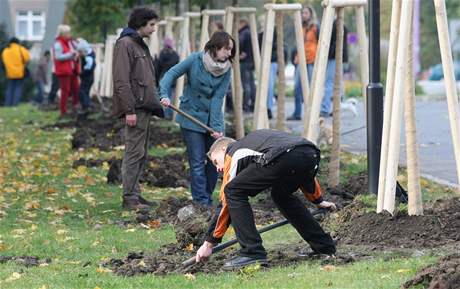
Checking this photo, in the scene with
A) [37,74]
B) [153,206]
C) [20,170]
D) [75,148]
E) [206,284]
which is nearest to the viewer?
[206,284]

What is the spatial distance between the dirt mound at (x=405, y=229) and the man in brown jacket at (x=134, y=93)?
142 inches

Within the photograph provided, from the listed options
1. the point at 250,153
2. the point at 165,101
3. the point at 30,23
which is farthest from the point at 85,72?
the point at 30,23

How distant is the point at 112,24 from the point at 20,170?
17.0 meters

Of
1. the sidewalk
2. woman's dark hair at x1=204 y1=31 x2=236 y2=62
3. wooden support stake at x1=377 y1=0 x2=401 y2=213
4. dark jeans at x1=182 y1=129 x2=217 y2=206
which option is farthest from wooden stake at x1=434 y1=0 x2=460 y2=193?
the sidewalk

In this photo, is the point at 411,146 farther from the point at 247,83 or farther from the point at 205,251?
the point at 247,83

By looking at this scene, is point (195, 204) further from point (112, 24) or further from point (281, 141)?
point (112, 24)

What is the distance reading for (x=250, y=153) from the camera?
26.7 feet

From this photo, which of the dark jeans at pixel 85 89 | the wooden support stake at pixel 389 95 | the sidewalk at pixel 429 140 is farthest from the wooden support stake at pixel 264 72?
the dark jeans at pixel 85 89

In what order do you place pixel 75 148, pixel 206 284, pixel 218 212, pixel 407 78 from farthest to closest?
1. pixel 75 148
2. pixel 407 78
3. pixel 218 212
4. pixel 206 284

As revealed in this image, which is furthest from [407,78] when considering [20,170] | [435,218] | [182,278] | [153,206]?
[20,170]

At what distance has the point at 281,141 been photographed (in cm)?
812

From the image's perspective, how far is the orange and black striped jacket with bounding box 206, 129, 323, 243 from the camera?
26.5 ft

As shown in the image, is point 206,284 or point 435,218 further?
point 435,218

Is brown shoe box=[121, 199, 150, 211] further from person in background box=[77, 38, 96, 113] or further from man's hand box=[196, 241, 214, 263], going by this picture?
person in background box=[77, 38, 96, 113]
